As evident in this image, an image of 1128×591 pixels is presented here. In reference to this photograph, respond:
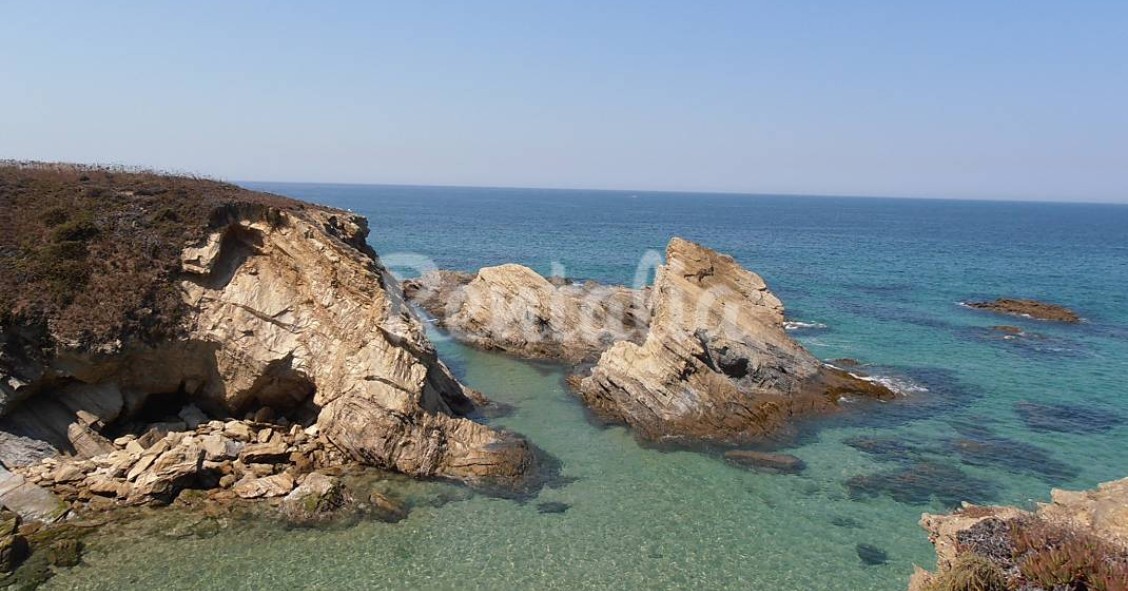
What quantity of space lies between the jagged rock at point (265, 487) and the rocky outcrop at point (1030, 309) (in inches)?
2147

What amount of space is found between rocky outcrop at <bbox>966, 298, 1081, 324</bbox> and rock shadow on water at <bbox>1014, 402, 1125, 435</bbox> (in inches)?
961

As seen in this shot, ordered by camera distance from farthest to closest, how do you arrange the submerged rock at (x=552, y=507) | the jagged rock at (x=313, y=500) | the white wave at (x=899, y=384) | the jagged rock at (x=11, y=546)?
the white wave at (x=899, y=384), the submerged rock at (x=552, y=507), the jagged rock at (x=313, y=500), the jagged rock at (x=11, y=546)

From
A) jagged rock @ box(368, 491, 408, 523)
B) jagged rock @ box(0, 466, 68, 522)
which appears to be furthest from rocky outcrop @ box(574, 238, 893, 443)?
jagged rock @ box(0, 466, 68, 522)

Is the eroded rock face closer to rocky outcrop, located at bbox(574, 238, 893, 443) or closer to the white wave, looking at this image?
rocky outcrop, located at bbox(574, 238, 893, 443)

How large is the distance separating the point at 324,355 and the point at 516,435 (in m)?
7.78

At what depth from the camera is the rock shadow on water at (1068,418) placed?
95.0 feet

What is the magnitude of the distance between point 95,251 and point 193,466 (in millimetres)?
8779

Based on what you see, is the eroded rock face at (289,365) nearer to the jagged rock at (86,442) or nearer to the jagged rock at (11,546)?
the jagged rock at (86,442)

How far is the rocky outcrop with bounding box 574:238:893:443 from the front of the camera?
28.4 metres

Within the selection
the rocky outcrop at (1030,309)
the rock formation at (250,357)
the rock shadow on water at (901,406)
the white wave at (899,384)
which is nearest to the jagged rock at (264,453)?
the rock formation at (250,357)

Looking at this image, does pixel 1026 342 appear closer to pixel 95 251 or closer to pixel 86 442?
pixel 86 442

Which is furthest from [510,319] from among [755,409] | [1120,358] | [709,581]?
[1120,358]

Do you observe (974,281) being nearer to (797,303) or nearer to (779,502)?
(797,303)

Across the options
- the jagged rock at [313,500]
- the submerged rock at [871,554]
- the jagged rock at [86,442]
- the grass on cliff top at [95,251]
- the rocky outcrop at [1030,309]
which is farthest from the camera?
the rocky outcrop at [1030,309]
